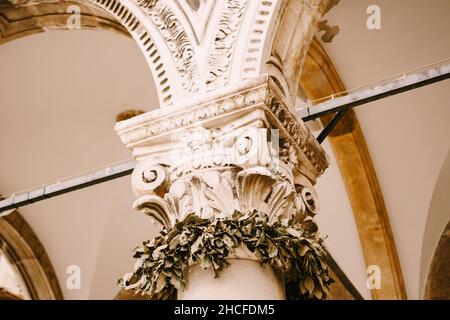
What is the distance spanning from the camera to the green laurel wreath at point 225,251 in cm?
318

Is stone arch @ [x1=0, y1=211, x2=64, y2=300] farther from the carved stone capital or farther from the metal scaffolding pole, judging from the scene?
the carved stone capital

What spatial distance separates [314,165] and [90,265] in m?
5.24

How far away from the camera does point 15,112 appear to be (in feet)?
25.2

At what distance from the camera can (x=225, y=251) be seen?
10.4 ft

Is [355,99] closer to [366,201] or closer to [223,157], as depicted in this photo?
[223,157]

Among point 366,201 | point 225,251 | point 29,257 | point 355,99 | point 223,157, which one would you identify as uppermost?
point 29,257

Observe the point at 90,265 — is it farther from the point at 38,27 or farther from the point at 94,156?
the point at 38,27

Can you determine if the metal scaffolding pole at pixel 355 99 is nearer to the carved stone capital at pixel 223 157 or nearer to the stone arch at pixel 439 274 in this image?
the carved stone capital at pixel 223 157

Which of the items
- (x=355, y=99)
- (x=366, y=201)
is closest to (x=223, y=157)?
(x=355, y=99)

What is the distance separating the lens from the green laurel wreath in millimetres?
3182

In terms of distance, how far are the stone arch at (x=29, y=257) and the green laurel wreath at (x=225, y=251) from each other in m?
5.31

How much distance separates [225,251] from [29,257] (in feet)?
19.2

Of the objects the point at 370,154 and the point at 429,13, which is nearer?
the point at 429,13
